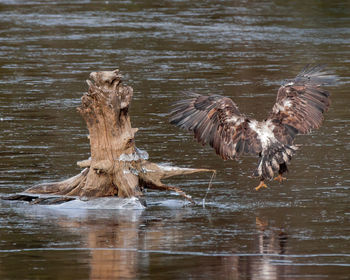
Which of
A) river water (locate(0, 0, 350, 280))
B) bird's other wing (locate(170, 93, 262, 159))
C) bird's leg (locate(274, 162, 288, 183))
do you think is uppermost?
bird's other wing (locate(170, 93, 262, 159))

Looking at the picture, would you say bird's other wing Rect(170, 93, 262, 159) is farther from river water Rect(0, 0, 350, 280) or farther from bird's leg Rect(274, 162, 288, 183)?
river water Rect(0, 0, 350, 280)

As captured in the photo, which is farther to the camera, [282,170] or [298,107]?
[298,107]

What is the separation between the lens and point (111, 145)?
36.4 feet

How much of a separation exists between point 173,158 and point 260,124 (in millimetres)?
2263

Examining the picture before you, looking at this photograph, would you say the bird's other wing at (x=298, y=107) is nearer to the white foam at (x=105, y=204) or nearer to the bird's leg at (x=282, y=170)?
the bird's leg at (x=282, y=170)

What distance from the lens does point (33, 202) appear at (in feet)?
36.8

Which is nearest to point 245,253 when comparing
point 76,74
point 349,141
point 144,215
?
point 144,215

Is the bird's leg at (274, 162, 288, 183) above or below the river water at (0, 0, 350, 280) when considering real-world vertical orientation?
above

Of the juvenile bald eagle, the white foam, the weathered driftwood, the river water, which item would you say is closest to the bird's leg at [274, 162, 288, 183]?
the juvenile bald eagle

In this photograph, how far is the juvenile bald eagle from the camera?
35.9ft

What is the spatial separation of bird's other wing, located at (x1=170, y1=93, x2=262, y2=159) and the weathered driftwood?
0.59 metres

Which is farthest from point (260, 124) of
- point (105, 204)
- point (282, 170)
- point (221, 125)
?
point (105, 204)

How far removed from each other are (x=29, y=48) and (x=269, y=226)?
1498 centimetres

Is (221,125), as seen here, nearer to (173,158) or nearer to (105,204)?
(105,204)
